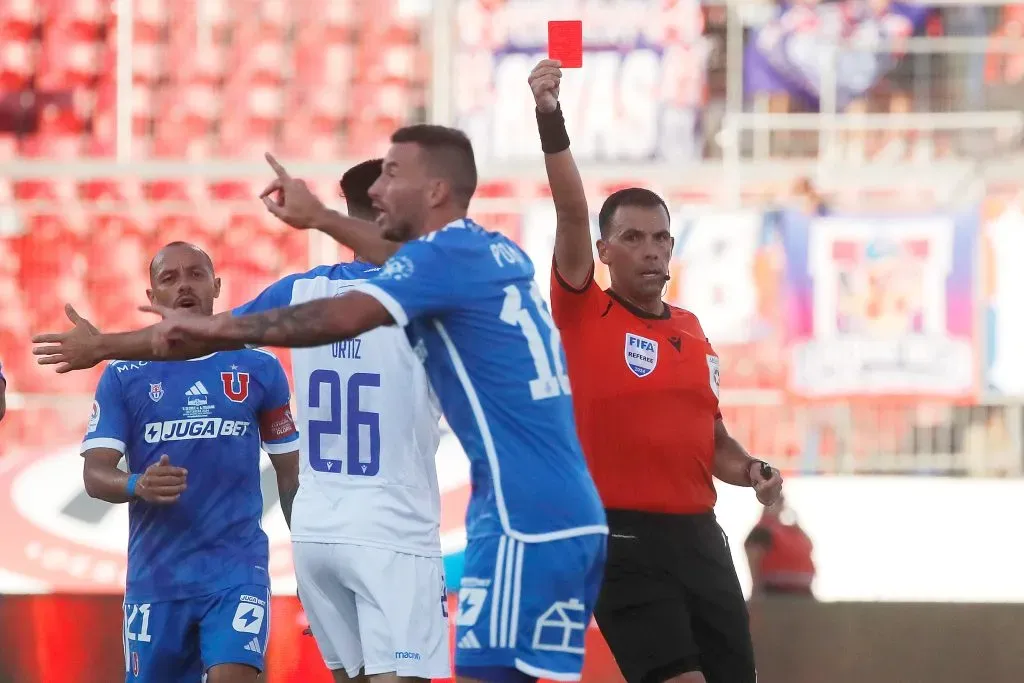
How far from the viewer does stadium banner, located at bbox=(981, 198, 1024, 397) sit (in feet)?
46.0

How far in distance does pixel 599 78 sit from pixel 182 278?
11.3 m

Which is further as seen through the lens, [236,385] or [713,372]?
[236,385]

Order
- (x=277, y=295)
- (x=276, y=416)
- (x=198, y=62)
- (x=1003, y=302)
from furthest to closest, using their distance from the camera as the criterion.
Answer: (x=198, y=62) < (x=1003, y=302) < (x=276, y=416) < (x=277, y=295)

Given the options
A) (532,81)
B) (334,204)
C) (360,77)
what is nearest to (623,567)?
(532,81)

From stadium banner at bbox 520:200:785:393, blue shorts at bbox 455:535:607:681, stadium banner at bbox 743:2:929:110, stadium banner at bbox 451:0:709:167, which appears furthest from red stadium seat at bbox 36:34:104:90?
blue shorts at bbox 455:535:607:681

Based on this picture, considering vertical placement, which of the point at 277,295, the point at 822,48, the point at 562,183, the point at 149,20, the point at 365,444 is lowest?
the point at 365,444

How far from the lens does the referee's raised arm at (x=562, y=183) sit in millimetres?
4445

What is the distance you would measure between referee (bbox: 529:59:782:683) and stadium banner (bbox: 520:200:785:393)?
9.13 m

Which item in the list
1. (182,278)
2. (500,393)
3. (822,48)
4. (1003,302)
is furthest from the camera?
(822,48)

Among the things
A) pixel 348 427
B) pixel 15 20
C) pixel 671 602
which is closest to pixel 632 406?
pixel 671 602

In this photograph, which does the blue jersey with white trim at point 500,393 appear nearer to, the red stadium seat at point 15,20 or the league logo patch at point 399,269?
the league logo patch at point 399,269

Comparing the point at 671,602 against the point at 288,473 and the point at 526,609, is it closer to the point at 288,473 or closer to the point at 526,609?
the point at 526,609

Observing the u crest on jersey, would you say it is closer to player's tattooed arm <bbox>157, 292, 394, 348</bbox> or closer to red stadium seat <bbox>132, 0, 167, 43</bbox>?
player's tattooed arm <bbox>157, 292, 394, 348</bbox>

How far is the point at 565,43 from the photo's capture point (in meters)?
4.54
